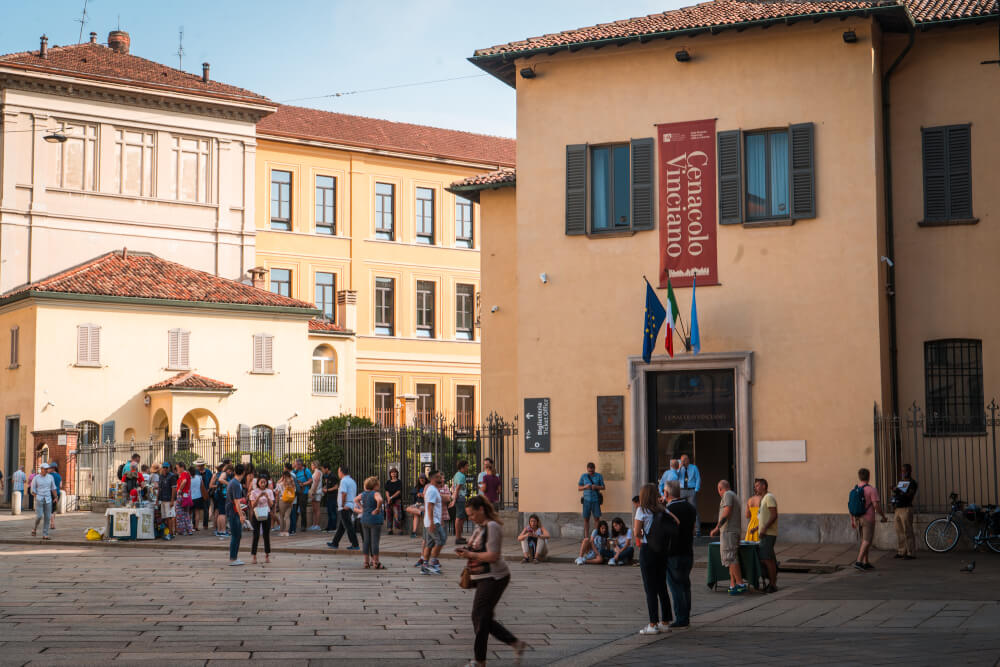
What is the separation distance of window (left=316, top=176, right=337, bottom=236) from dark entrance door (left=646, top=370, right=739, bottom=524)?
37866 mm

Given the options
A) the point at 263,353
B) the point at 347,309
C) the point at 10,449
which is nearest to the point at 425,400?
the point at 347,309

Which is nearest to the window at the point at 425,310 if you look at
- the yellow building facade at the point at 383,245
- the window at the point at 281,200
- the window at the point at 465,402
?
the yellow building facade at the point at 383,245

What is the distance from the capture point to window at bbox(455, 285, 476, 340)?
6469cm

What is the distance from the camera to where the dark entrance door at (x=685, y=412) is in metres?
25.6

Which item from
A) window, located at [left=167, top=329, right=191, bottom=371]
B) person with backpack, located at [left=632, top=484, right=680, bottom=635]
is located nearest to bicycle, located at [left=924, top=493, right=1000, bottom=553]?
person with backpack, located at [left=632, top=484, right=680, bottom=635]

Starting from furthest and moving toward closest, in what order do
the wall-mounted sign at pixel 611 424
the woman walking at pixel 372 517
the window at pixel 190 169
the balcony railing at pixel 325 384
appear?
the balcony railing at pixel 325 384, the window at pixel 190 169, the wall-mounted sign at pixel 611 424, the woman walking at pixel 372 517

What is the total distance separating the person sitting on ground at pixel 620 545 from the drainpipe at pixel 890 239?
6.26 metres

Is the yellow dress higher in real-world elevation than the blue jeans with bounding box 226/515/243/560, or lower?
higher

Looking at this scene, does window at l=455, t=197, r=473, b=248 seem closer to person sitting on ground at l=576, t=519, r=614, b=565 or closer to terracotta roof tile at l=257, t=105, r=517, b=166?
terracotta roof tile at l=257, t=105, r=517, b=166

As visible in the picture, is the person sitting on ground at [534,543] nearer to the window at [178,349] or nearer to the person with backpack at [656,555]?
the person with backpack at [656,555]

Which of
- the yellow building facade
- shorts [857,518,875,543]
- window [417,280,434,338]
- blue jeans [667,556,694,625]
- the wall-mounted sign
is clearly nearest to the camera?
blue jeans [667,556,694,625]

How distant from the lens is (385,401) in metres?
61.7

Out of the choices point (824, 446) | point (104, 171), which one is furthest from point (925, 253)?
point (104, 171)

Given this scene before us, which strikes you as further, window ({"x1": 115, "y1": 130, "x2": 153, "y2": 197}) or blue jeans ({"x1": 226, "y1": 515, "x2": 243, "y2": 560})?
window ({"x1": 115, "y1": 130, "x2": 153, "y2": 197})
